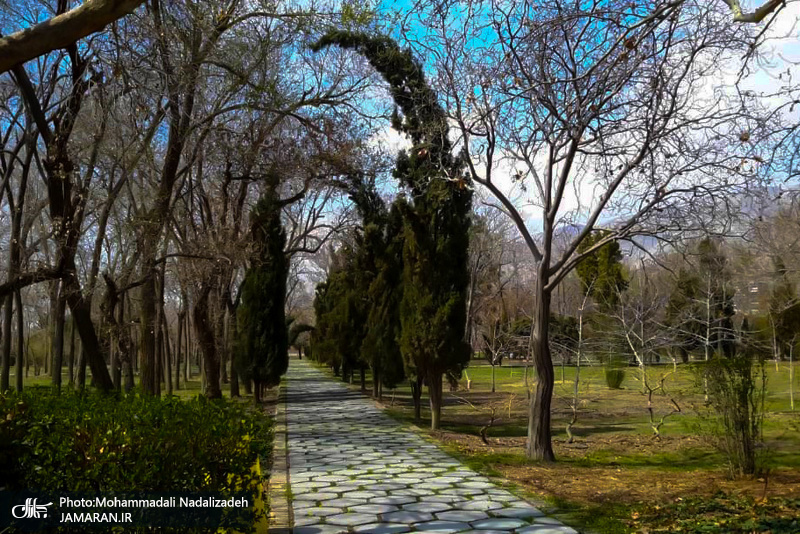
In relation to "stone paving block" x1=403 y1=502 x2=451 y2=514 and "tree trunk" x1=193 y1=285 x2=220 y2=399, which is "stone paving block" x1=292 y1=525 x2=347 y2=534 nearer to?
"stone paving block" x1=403 y1=502 x2=451 y2=514

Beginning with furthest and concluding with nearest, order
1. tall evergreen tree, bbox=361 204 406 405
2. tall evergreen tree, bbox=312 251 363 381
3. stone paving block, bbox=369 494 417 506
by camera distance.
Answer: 1. tall evergreen tree, bbox=312 251 363 381
2. tall evergreen tree, bbox=361 204 406 405
3. stone paving block, bbox=369 494 417 506

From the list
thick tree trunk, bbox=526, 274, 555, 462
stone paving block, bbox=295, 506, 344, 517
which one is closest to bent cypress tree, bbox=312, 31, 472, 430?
thick tree trunk, bbox=526, 274, 555, 462

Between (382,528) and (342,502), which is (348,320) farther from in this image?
(382,528)

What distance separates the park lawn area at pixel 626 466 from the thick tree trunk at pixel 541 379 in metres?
0.28

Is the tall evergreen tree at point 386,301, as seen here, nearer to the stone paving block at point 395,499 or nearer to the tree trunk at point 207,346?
the tree trunk at point 207,346

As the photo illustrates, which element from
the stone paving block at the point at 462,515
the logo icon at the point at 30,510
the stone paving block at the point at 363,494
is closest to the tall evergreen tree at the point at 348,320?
the stone paving block at the point at 363,494

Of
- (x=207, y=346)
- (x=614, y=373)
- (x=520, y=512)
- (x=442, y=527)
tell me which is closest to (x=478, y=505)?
(x=520, y=512)

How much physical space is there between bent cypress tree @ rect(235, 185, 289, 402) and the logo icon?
13632 millimetres

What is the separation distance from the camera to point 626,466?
29.4 ft

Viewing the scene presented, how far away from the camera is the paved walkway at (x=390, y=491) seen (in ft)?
17.7

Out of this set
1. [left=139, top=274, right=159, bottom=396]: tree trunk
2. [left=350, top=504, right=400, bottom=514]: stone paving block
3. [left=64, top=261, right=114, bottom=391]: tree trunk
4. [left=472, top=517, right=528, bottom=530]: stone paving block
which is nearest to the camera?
[left=472, top=517, right=528, bottom=530]: stone paving block

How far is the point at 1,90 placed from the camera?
1415 cm

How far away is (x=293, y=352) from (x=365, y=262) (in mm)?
73963

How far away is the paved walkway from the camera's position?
5391 millimetres
